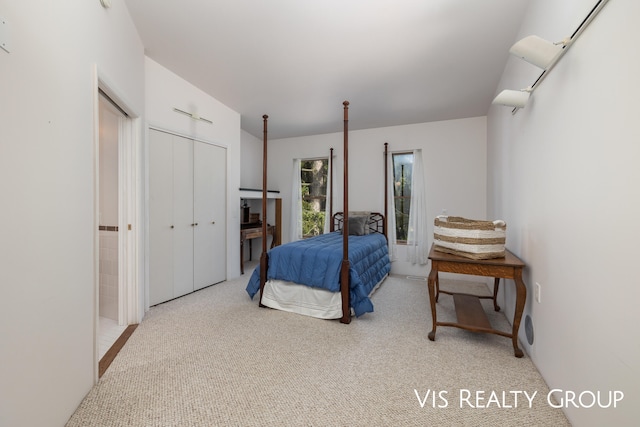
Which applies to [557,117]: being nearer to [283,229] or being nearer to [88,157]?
[88,157]

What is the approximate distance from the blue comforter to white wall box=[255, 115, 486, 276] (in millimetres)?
1706

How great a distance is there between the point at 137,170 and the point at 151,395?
6.11ft

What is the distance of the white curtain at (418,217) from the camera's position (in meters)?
4.46

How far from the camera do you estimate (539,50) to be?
1.49 metres

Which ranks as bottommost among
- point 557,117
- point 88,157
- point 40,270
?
point 40,270

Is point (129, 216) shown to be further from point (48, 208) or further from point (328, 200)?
point (328, 200)

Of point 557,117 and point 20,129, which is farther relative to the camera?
point 557,117

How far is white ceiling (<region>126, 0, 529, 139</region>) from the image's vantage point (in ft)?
6.58

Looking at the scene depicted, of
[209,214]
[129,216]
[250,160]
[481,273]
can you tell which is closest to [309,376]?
[481,273]

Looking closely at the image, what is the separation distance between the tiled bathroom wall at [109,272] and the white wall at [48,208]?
106 centimetres

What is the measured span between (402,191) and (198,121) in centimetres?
336

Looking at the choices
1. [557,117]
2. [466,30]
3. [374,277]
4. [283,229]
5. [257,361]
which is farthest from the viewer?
[283,229]

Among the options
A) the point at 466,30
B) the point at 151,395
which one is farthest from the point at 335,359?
the point at 466,30

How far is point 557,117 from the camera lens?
1.55 metres
